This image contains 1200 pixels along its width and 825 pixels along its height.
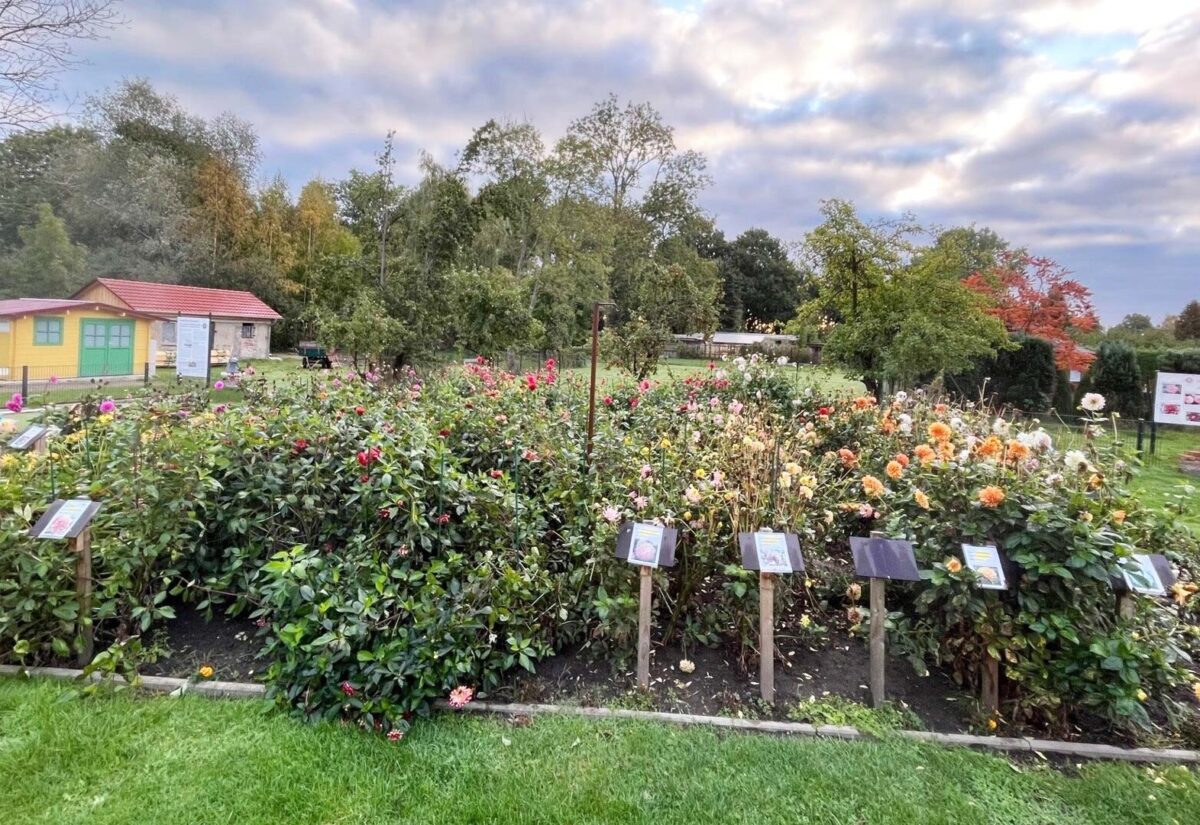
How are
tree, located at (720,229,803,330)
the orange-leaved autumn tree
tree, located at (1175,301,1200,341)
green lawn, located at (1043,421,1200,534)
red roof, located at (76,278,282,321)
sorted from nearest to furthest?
green lawn, located at (1043,421,1200,534) → the orange-leaved autumn tree → red roof, located at (76,278,282,321) → tree, located at (1175,301,1200,341) → tree, located at (720,229,803,330)

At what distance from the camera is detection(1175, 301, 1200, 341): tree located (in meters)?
24.9

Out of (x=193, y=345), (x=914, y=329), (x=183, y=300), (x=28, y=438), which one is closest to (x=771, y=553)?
(x=28, y=438)

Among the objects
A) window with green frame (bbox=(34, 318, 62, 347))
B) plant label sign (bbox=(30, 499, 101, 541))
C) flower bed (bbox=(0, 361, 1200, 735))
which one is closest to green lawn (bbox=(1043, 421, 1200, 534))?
flower bed (bbox=(0, 361, 1200, 735))

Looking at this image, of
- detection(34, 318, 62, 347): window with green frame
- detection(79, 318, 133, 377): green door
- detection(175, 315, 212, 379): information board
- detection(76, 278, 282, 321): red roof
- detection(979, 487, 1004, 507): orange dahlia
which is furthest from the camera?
detection(76, 278, 282, 321): red roof

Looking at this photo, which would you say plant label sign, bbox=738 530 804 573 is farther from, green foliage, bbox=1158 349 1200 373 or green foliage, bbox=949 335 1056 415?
green foliage, bbox=1158 349 1200 373

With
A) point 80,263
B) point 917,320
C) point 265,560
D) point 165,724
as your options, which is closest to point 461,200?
point 917,320

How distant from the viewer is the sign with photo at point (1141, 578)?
1.91 meters

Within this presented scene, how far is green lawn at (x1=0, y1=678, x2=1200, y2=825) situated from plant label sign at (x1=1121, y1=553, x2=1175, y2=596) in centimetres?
51

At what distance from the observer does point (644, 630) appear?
2.12 metres

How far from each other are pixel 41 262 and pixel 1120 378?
30.6 metres

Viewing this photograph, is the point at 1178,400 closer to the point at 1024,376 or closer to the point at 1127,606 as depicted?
the point at 1024,376

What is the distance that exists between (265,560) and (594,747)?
5.19 feet

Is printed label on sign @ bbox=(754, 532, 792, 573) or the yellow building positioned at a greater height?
the yellow building

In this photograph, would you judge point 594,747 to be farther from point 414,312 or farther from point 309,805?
point 414,312
